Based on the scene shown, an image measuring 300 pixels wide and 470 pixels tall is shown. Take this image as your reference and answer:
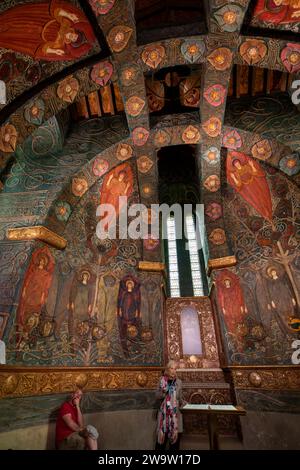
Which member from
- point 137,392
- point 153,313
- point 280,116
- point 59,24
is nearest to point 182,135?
point 280,116

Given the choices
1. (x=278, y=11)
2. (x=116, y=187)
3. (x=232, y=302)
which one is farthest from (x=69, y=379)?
(x=278, y=11)

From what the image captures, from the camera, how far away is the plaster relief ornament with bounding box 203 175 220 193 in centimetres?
691

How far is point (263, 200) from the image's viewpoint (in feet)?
20.9

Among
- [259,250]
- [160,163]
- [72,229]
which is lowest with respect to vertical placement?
[259,250]

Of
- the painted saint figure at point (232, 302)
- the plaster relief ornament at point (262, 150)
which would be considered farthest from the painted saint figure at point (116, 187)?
the painted saint figure at point (232, 302)

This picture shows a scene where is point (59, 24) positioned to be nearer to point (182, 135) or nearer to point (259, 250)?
point (182, 135)

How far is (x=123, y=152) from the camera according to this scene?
21.7ft

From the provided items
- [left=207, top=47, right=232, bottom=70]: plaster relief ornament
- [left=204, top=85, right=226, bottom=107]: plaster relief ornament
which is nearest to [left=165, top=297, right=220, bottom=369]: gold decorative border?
[left=204, top=85, right=226, bottom=107]: plaster relief ornament

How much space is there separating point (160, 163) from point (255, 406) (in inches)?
370

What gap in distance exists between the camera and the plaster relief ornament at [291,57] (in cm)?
447

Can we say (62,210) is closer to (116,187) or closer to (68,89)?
(116,187)

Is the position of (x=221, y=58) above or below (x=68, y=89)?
above

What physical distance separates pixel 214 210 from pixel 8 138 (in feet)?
18.8

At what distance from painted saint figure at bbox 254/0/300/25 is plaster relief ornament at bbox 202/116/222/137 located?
6.77 ft
